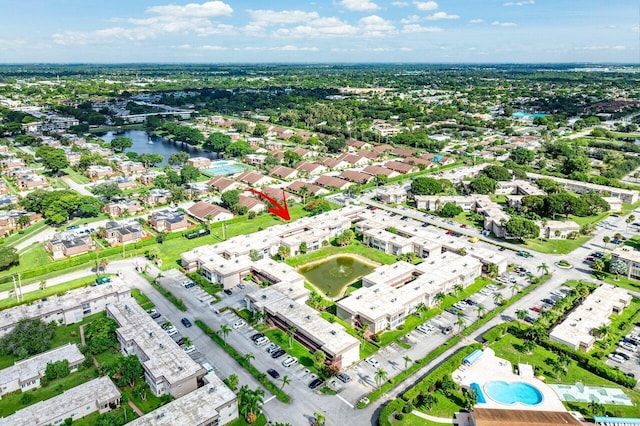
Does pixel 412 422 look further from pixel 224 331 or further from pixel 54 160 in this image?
pixel 54 160

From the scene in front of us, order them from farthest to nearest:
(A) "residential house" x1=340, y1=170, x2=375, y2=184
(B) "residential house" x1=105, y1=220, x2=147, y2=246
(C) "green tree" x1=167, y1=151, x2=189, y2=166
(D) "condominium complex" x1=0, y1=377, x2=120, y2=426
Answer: (C) "green tree" x1=167, y1=151, x2=189, y2=166
(A) "residential house" x1=340, y1=170, x2=375, y2=184
(B) "residential house" x1=105, y1=220, x2=147, y2=246
(D) "condominium complex" x1=0, y1=377, x2=120, y2=426

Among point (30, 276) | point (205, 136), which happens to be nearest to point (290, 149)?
point (205, 136)

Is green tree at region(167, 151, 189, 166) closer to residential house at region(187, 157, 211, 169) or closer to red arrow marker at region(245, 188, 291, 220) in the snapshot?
residential house at region(187, 157, 211, 169)

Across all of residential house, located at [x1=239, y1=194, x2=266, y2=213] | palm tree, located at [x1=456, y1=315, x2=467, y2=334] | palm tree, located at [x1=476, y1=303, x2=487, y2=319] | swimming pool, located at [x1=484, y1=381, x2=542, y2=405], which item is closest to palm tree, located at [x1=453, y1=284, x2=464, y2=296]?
palm tree, located at [x1=476, y1=303, x2=487, y2=319]

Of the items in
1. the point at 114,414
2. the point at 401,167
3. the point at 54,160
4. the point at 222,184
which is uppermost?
the point at 54,160

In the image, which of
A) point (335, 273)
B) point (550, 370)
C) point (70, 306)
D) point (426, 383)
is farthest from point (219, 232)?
point (550, 370)

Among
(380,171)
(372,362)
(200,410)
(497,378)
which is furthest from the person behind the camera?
(380,171)
